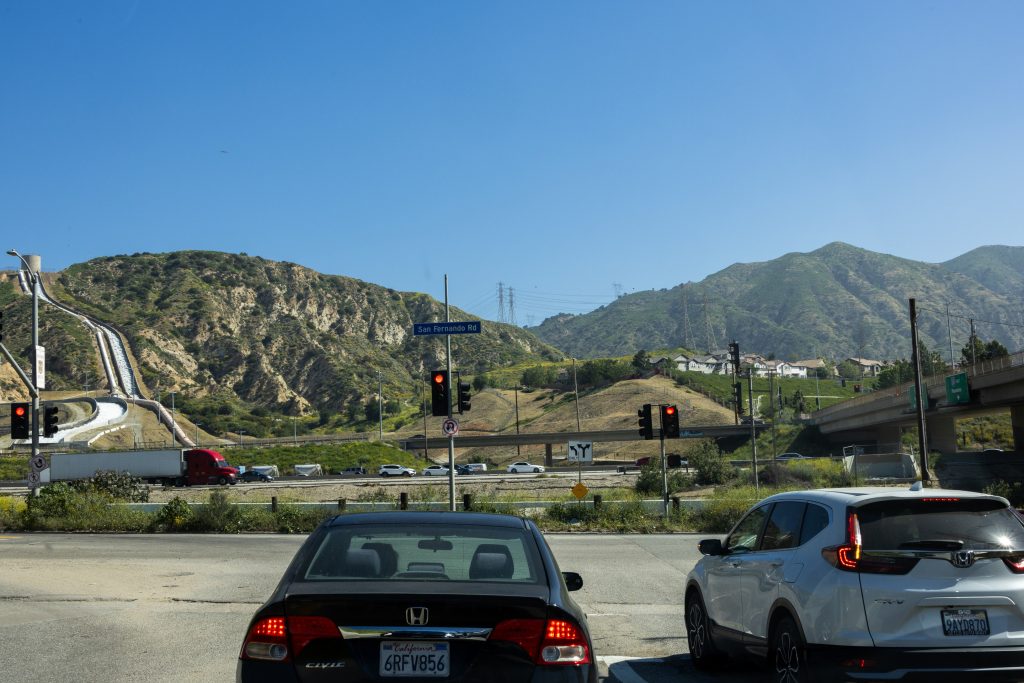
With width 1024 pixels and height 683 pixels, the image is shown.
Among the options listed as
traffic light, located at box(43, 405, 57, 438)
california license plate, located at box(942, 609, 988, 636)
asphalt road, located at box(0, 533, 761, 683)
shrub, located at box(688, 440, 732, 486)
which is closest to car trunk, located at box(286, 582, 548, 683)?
california license plate, located at box(942, 609, 988, 636)

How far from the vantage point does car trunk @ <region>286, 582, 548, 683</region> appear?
5004mm

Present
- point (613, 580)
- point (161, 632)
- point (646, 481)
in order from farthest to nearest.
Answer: point (646, 481) < point (613, 580) < point (161, 632)

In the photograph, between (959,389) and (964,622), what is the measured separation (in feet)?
199

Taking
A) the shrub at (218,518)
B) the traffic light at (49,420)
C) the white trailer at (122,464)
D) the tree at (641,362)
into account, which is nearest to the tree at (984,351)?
the tree at (641,362)

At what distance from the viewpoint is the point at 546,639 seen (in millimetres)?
5164

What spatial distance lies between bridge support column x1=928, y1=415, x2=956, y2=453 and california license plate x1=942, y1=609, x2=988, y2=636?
247 feet

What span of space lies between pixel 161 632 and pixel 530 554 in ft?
24.0

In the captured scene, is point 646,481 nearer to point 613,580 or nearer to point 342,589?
point 613,580

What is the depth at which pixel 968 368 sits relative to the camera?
63.2 m

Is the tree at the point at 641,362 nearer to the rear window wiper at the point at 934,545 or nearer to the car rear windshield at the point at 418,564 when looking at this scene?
the rear window wiper at the point at 934,545

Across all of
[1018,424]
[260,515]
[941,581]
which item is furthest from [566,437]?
[941,581]

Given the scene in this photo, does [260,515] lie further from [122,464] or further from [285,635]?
[122,464]

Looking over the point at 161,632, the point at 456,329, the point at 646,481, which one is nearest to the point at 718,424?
the point at 646,481

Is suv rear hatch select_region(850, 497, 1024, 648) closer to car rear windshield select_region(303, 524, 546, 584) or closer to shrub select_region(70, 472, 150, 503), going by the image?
car rear windshield select_region(303, 524, 546, 584)
